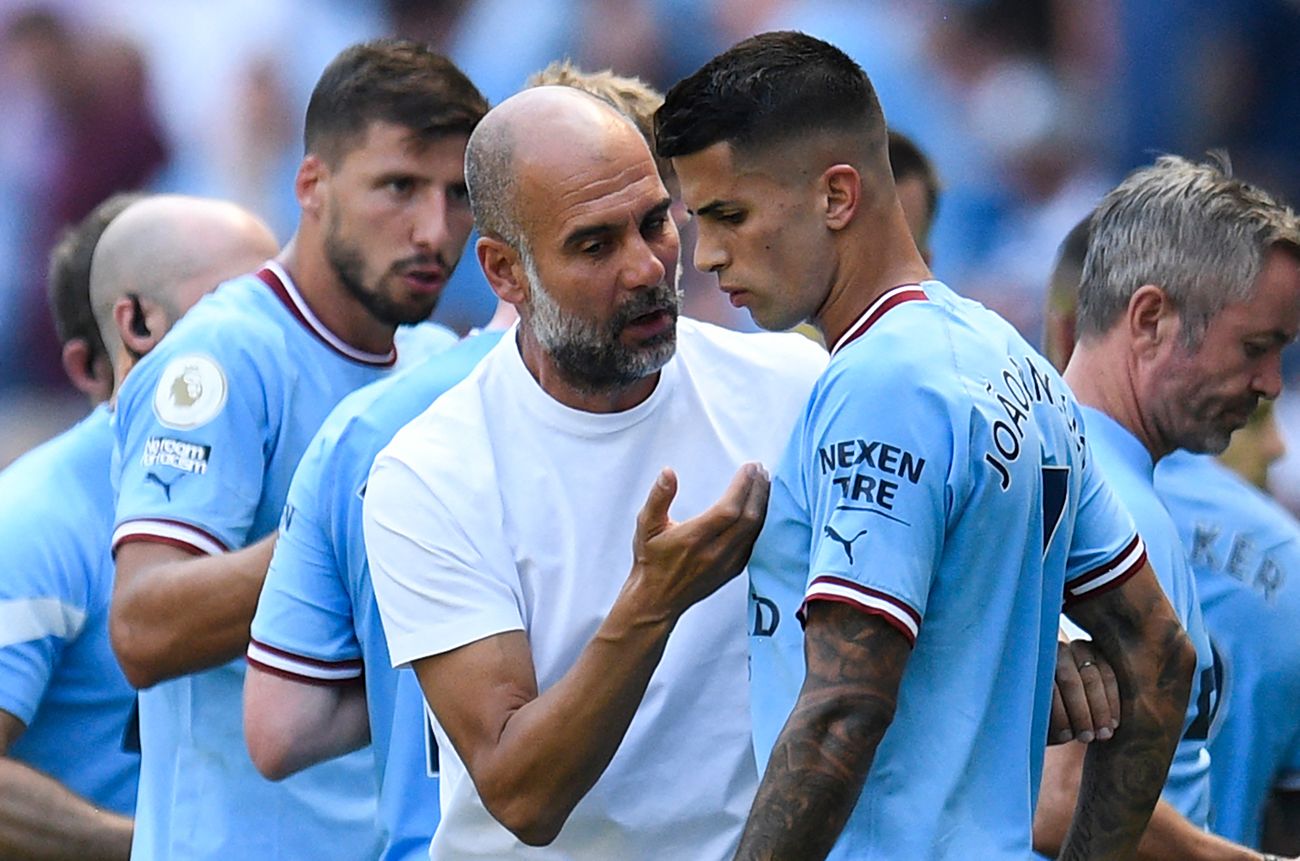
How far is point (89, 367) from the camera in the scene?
15.0ft

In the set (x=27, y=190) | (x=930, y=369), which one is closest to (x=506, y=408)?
(x=930, y=369)

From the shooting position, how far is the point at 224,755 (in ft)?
11.6

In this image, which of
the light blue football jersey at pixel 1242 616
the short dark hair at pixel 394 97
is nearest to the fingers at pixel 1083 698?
the light blue football jersey at pixel 1242 616

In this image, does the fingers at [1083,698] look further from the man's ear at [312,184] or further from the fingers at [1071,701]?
the man's ear at [312,184]

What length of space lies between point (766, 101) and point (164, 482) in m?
1.49

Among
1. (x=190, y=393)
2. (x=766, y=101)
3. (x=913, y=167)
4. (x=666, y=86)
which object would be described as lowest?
(x=190, y=393)

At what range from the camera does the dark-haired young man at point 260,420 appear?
3383 mm

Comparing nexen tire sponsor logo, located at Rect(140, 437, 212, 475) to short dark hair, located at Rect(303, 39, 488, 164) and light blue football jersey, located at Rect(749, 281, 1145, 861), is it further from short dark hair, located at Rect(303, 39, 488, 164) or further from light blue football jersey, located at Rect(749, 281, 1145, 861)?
light blue football jersey, located at Rect(749, 281, 1145, 861)

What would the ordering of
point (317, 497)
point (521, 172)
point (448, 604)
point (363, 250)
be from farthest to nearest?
point (363, 250) → point (317, 497) → point (521, 172) → point (448, 604)

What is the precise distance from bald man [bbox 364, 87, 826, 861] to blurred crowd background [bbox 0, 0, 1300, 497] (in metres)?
2.74

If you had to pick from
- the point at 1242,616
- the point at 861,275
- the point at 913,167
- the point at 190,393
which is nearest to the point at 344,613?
the point at 190,393

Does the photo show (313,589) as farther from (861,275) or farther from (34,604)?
(34,604)

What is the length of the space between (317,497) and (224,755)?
2.62 feet

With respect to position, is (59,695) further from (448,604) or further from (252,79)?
(252,79)
